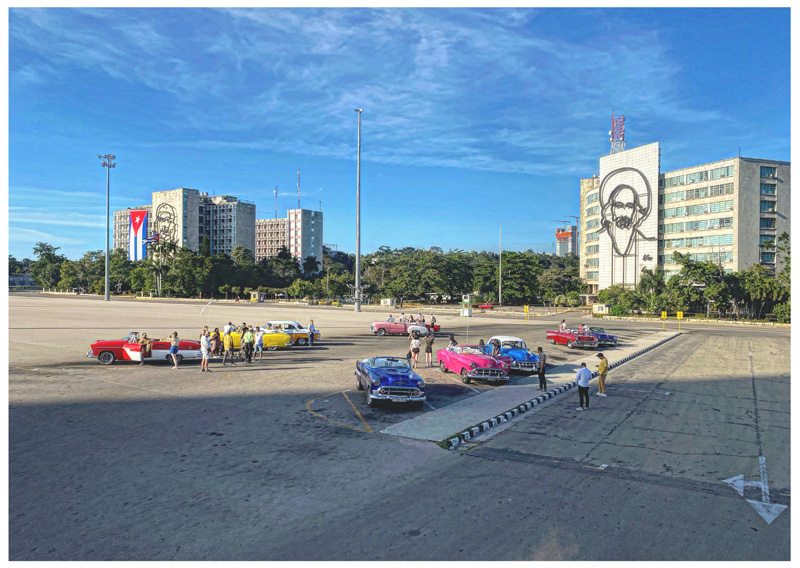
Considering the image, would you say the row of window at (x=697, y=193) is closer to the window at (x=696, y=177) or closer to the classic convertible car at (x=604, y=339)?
the window at (x=696, y=177)

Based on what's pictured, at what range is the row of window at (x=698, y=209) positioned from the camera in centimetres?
7650

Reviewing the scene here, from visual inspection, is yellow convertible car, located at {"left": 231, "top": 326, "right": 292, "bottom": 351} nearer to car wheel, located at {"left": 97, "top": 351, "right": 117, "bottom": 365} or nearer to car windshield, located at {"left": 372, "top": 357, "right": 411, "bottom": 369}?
car wheel, located at {"left": 97, "top": 351, "right": 117, "bottom": 365}

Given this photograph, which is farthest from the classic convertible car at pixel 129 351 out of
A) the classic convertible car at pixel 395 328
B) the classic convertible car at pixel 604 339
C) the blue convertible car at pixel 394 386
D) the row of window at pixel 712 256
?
→ the row of window at pixel 712 256

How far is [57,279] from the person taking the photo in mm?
152250

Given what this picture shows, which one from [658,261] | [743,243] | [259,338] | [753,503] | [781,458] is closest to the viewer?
[753,503]

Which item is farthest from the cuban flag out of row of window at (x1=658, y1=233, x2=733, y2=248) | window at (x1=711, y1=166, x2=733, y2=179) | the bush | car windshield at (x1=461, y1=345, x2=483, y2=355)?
window at (x1=711, y1=166, x2=733, y2=179)

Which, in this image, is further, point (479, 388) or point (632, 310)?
point (632, 310)

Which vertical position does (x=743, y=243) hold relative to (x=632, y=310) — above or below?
above

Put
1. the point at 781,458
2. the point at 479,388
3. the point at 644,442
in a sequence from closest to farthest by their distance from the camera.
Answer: the point at 781,458 < the point at 644,442 < the point at 479,388

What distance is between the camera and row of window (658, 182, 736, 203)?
76375 mm

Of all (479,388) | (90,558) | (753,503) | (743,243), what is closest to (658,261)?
(743,243)

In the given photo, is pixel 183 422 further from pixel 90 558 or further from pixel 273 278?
pixel 273 278

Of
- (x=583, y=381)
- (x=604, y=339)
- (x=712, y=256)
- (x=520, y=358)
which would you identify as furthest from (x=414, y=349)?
(x=712, y=256)

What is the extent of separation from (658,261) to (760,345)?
5688cm
